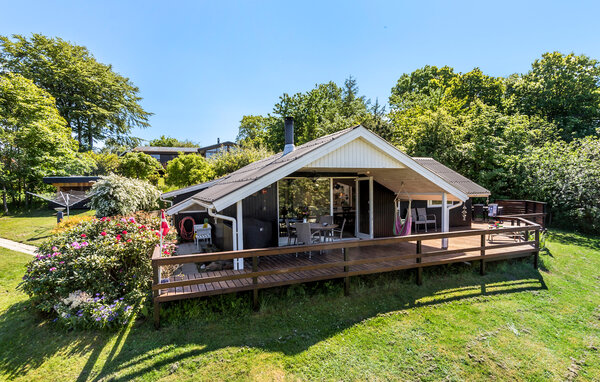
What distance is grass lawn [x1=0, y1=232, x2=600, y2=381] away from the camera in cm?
386

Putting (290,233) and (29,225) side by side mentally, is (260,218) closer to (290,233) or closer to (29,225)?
(290,233)

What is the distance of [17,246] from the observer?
390 inches

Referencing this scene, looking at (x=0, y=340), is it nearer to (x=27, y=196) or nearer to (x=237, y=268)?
(x=237, y=268)

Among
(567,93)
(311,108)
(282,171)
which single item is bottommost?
(282,171)

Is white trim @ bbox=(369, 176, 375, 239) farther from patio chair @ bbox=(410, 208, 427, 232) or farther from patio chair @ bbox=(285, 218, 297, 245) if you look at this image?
patio chair @ bbox=(285, 218, 297, 245)

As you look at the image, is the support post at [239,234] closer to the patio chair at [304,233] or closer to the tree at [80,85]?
the patio chair at [304,233]

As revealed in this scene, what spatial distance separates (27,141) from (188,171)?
31.6 ft

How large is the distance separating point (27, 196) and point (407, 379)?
24.1 meters

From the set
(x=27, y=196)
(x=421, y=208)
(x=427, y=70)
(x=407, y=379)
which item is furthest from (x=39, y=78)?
(x=427, y=70)

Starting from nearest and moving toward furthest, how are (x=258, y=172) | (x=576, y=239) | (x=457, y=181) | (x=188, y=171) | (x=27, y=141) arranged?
(x=258, y=172)
(x=457, y=181)
(x=576, y=239)
(x=27, y=141)
(x=188, y=171)

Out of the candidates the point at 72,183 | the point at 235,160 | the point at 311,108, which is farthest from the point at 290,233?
the point at 311,108

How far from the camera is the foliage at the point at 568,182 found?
40.0 feet

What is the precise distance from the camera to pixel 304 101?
30172 mm

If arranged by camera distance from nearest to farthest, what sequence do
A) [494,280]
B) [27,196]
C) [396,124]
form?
[494,280] → [27,196] → [396,124]
